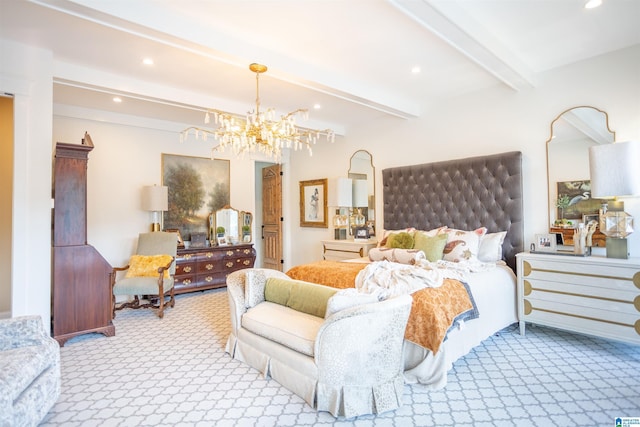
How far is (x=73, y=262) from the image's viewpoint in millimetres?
3580

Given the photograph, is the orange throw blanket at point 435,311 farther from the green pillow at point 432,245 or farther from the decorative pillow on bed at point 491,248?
the decorative pillow on bed at point 491,248

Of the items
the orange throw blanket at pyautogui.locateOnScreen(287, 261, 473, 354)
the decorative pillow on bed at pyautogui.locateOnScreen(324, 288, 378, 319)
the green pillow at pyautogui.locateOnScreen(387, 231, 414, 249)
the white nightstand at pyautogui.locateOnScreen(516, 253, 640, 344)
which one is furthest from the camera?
the green pillow at pyautogui.locateOnScreen(387, 231, 414, 249)

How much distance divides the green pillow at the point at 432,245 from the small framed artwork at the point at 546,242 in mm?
931

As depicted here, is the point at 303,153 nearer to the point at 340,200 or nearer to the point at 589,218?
the point at 340,200

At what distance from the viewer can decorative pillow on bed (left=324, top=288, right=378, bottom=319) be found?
7.70 feet

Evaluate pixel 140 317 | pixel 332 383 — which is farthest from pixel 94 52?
pixel 332 383

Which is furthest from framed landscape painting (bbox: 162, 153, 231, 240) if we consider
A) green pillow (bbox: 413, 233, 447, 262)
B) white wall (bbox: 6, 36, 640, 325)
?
green pillow (bbox: 413, 233, 447, 262)

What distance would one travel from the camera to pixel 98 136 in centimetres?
506

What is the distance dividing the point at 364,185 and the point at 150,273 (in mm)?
3458

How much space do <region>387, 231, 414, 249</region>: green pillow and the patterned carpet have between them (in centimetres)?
130

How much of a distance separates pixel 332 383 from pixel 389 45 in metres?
2.91

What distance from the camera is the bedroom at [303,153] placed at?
10.6ft

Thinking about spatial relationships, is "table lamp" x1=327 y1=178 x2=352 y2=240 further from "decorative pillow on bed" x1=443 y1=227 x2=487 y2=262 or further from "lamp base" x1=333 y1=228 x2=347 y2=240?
"decorative pillow on bed" x1=443 y1=227 x2=487 y2=262

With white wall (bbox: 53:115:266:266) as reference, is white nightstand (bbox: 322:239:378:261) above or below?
below
